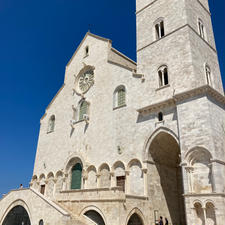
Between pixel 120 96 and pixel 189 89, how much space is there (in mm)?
6655

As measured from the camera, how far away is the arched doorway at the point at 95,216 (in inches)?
566

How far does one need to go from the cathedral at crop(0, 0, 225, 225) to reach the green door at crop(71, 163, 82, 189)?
9 centimetres

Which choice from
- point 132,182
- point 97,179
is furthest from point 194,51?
point 97,179

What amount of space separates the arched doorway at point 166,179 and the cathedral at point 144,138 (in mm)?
70

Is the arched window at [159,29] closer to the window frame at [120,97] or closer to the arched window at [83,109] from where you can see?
the window frame at [120,97]

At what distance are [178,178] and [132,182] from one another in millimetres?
4200

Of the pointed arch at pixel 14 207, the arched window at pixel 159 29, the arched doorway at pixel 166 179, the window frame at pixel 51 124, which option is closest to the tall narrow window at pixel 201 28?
the arched window at pixel 159 29

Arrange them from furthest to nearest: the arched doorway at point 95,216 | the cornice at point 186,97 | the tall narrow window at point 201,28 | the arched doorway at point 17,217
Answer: the tall narrow window at point 201,28 → the arched doorway at point 17,217 → the cornice at point 186,97 → the arched doorway at point 95,216

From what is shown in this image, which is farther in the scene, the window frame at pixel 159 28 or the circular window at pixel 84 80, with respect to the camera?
the circular window at pixel 84 80

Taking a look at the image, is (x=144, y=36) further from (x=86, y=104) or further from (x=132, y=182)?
(x=132, y=182)

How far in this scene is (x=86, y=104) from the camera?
23.6 m

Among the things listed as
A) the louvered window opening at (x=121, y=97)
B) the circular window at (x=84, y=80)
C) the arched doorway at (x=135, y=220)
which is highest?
the circular window at (x=84, y=80)

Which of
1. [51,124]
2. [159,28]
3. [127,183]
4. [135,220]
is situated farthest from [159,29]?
[51,124]

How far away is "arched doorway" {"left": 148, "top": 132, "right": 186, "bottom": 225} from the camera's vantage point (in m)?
16.8
